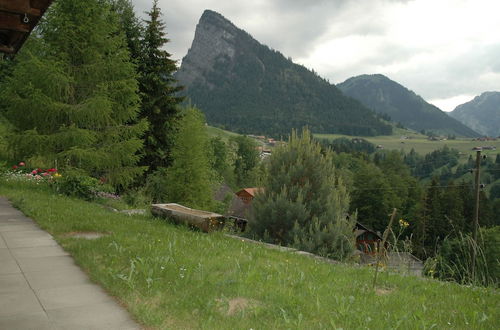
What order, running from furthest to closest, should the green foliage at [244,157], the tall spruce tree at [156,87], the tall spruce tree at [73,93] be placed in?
the green foliage at [244,157] → the tall spruce tree at [156,87] → the tall spruce tree at [73,93]

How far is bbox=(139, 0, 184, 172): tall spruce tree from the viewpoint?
23703mm

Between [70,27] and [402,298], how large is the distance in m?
17.2

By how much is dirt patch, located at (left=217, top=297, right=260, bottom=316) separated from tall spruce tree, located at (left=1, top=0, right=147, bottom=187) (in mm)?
13348

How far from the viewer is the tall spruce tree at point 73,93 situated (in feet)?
52.9

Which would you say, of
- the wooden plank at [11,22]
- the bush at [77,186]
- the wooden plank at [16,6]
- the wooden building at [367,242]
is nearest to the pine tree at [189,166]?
the wooden building at [367,242]

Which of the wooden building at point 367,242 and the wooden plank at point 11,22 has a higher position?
the wooden plank at point 11,22

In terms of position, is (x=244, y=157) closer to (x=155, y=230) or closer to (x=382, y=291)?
(x=155, y=230)

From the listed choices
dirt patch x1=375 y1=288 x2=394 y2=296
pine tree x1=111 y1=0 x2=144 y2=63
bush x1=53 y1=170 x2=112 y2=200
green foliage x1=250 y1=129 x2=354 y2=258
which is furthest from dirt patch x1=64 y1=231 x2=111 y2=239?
pine tree x1=111 y1=0 x2=144 y2=63

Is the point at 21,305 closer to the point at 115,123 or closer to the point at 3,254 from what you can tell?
the point at 3,254

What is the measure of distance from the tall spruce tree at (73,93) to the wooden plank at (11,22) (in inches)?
472

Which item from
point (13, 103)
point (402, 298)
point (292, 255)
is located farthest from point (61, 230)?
point (13, 103)

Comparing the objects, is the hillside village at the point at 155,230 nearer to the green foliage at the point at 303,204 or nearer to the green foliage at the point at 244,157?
the green foliage at the point at 303,204

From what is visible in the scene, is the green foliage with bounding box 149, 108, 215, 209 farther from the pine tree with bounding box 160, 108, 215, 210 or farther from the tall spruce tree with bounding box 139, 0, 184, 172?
the tall spruce tree with bounding box 139, 0, 184, 172

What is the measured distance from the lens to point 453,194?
211 ft
